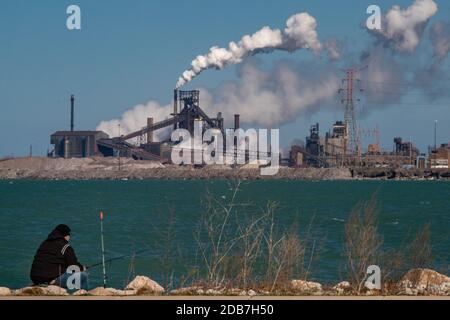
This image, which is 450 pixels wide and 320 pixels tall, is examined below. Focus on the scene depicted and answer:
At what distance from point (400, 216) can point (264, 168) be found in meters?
94.2

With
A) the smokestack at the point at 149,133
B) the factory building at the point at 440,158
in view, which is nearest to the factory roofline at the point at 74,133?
the smokestack at the point at 149,133

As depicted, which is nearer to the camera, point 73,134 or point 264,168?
point 73,134

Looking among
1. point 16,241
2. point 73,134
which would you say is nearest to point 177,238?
point 16,241

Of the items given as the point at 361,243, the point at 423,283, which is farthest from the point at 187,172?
the point at 361,243

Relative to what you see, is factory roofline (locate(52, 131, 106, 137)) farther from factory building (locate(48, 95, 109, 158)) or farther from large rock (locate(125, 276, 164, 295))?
large rock (locate(125, 276, 164, 295))

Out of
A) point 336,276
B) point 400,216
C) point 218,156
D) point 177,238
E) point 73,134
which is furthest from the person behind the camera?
point 218,156

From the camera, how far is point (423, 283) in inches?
429

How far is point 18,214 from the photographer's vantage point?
4122 centimetres

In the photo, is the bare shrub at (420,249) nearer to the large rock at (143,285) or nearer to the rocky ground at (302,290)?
the rocky ground at (302,290)

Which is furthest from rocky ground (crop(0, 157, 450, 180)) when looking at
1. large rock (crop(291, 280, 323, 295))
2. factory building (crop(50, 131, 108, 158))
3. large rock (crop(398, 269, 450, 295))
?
large rock (crop(291, 280, 323, 295))
